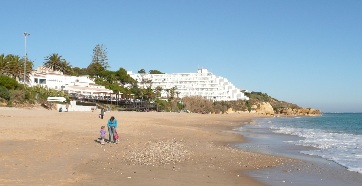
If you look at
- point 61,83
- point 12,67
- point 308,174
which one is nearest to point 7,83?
point 12,67

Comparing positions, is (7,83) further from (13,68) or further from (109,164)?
(109,164)

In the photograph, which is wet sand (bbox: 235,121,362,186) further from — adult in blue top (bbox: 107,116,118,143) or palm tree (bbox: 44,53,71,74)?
palm tree (bbox: 44,53,71,74)

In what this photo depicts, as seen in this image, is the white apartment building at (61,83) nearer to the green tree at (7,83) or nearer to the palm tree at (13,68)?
the palm tree at (13,68)

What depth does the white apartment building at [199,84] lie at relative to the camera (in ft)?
427

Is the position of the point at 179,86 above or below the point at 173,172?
above

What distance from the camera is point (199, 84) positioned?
443ft

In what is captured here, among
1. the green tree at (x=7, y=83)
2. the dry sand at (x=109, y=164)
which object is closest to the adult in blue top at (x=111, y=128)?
the dry sand at (x=109, y=164)

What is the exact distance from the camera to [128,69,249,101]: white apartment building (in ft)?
427

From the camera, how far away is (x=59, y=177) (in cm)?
855

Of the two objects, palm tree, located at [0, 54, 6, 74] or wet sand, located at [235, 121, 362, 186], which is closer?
wet sand, located at [235, 121, 362, 186]

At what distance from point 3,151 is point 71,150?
224 cm

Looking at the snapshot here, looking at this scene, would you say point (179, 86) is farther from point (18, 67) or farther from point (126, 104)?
point (18, 67)

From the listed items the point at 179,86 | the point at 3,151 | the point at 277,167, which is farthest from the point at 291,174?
the point at 179,86

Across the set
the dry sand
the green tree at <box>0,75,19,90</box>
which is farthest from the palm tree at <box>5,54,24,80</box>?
the dry sand
